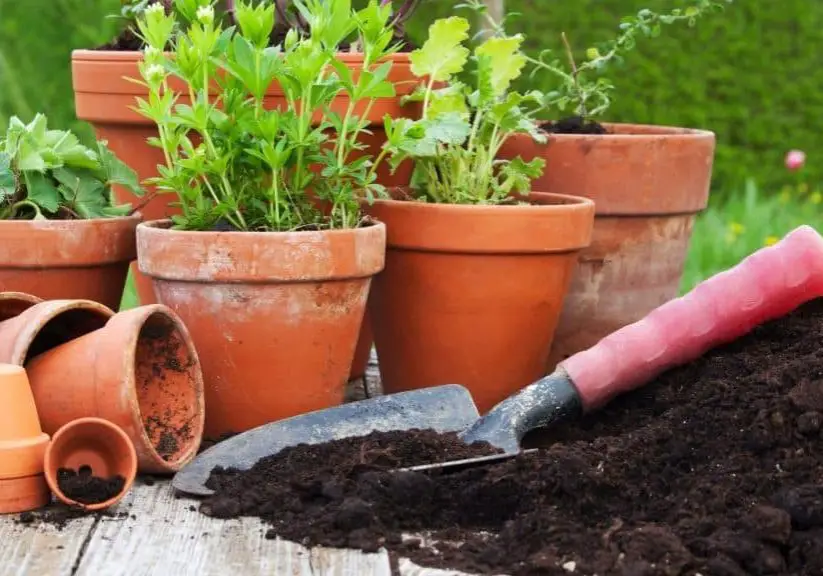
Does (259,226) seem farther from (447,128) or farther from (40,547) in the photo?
(40,547)

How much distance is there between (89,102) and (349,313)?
840mm

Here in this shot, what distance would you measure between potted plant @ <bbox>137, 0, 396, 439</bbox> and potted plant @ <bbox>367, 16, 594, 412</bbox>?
0.16 meters

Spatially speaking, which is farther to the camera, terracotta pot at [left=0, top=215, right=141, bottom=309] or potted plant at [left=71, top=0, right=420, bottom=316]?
potted plant at [left=71, top=0, right=420, bottom=316]

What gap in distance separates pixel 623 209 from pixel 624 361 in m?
0.63

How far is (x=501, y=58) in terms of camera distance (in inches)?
99.3

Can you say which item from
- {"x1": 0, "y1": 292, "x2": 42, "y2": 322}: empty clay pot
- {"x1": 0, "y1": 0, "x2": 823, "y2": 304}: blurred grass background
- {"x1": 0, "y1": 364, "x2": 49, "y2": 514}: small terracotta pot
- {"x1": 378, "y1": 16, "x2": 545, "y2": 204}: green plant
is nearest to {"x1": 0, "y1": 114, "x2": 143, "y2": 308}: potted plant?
{"x1": 0, "y1": 292, "x2": 42, "y2": 322}: empty clay pot

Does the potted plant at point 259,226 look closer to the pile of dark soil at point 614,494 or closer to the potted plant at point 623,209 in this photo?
the pile of dark soil at point 614,494

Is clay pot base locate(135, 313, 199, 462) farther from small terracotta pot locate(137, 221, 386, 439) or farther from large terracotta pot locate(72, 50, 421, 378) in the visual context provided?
large terracotta pot locate(72, 50, 421, 378)

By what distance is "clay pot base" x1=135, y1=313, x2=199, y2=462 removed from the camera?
220 centimetres

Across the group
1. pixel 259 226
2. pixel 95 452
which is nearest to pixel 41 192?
pixel 259 226

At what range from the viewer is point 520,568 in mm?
1693

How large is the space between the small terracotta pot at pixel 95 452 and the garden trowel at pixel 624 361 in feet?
0.84

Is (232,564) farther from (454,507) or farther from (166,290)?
(166,290)

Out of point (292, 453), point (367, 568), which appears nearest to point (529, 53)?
point (292, 453)
